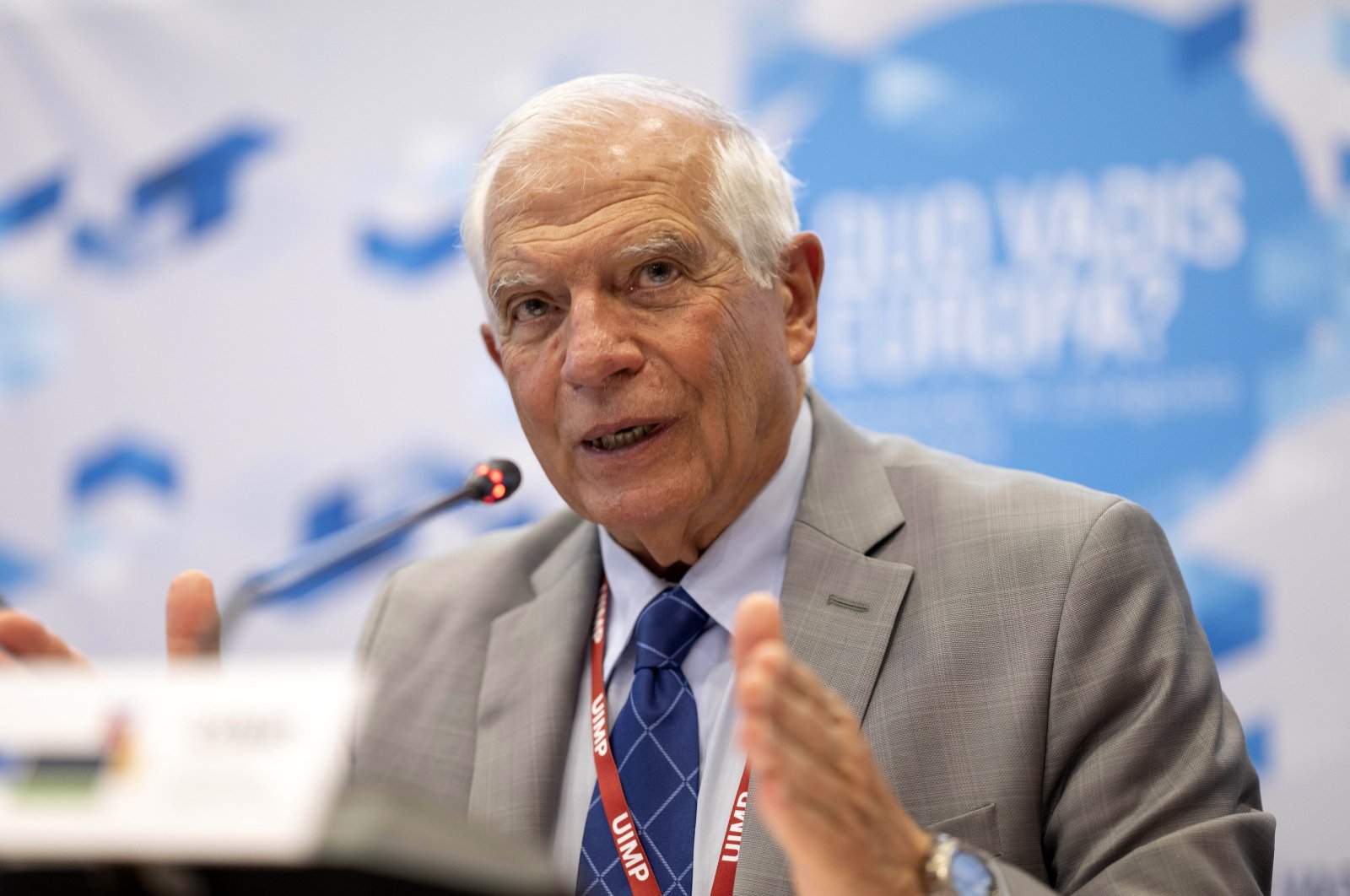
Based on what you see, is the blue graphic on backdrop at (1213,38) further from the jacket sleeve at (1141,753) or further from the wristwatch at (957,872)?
the wristwatch at (957,872)

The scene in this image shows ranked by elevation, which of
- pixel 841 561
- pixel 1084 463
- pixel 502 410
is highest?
pixel 502 410

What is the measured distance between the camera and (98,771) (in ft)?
2.54

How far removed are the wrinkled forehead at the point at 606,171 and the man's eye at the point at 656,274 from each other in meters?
0.09

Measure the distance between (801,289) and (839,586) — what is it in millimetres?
554

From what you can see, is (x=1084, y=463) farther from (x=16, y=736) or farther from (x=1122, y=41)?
(x=16, y=736)

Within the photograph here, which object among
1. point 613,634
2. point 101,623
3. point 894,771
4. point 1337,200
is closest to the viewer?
point 894,771

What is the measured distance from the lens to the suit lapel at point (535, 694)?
1.82m

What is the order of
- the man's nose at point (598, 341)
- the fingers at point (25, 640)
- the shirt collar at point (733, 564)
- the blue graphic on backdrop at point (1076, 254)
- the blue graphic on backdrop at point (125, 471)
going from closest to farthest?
the fingers at point (25, 640) → the man's nose at point (598, 341) → the shirt collar at point (733, 564) → the blue graphic on backdrop at point (1076, 254) → the blue graphic on backdrop at point (125, 471)

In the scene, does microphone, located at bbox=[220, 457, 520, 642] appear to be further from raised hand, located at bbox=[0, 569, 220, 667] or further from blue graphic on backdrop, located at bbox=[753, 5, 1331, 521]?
blue graphic on backdrop, located at bbox=[753, 5, 1331, 521]

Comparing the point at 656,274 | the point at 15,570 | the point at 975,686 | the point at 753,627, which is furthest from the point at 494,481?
the point at 15,570

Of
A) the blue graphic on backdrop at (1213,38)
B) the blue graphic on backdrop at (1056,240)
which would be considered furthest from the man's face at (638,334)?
the blue graphic on backdrop at (1213,38)

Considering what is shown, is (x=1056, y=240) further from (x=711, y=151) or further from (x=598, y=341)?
(x=598, y=341)

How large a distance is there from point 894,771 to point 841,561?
34 cm

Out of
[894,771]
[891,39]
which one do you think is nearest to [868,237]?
[891,39]
